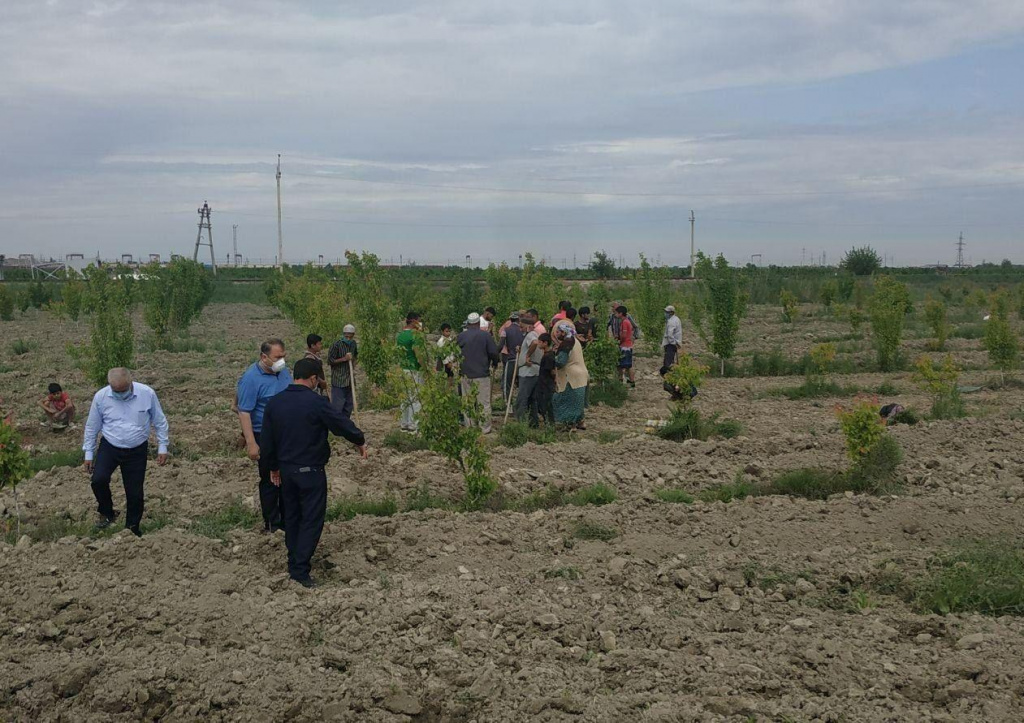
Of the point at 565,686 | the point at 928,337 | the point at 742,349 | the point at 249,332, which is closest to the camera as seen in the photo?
the point at 565,686

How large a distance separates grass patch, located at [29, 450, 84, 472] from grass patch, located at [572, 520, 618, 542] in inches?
232

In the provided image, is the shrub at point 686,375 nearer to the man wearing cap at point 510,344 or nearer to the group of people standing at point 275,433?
the man wearing cap at point 510,344

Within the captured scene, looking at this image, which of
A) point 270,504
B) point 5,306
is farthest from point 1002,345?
point 5,306

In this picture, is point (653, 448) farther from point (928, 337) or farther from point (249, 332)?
point (249, 332)

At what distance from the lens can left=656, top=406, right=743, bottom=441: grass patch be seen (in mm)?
11625

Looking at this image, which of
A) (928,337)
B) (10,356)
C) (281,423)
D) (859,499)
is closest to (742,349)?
(928,337)

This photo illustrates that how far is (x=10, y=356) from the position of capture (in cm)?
2167

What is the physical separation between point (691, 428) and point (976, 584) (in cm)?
562

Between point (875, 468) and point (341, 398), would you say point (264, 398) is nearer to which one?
point (341, 398)

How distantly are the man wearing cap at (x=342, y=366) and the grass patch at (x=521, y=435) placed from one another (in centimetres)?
196

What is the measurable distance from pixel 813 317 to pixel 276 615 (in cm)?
3126

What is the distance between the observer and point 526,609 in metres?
5.96

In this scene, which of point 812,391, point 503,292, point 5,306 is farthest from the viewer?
point 5,306

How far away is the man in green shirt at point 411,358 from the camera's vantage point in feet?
31.4
